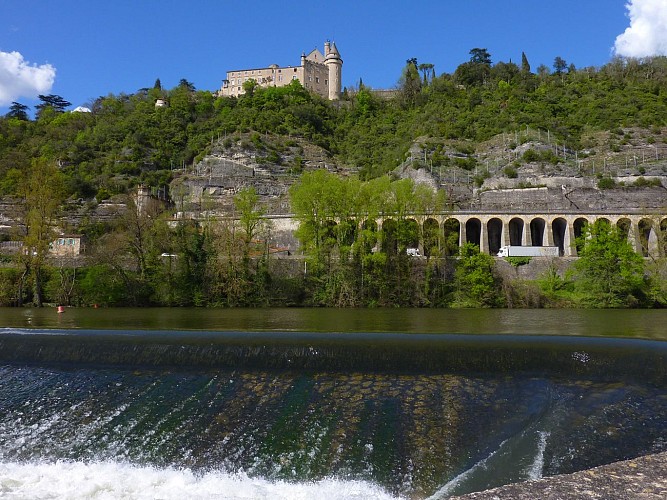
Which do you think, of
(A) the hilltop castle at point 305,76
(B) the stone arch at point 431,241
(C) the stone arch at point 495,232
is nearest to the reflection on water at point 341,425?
(B) the stone arch at point 431,241

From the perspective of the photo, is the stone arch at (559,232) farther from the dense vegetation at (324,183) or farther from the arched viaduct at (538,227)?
the dense vegetation at (324,183)

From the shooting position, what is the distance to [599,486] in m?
4.01

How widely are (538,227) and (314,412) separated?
174 ft

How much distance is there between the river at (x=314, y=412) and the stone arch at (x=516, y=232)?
151 ft

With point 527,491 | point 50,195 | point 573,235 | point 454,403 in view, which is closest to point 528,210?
point 573,235

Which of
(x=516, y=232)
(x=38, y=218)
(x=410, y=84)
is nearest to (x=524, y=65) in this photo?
(x=410, y=84)

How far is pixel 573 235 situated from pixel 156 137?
72543mm

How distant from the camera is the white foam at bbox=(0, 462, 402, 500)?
657 centimetres

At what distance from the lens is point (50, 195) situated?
35.2m

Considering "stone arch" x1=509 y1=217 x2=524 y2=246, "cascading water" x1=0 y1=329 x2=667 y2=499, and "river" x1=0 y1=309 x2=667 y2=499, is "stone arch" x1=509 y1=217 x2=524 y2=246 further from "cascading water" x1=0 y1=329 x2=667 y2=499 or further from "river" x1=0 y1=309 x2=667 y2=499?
"cascading water" x1=0 y1=329 x2=667 y2=499

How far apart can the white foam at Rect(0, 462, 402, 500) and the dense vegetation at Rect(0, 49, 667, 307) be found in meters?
27.8

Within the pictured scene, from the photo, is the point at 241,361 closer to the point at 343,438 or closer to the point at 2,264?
the point at 343,438

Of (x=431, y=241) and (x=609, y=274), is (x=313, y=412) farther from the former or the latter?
(x=609, y=274)

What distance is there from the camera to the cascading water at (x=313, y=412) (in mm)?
7000
